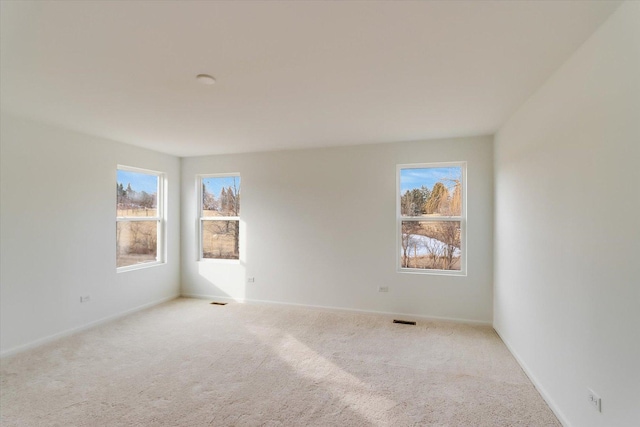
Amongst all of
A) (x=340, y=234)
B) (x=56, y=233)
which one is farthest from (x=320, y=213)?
(x=56, y=233)

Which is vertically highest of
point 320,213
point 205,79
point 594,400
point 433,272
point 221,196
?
point 205,79

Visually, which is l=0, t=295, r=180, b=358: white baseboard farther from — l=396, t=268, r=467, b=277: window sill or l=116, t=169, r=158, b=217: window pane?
l=396, t=268, r=467, b=277: window sill

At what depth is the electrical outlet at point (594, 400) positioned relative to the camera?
1.62 metres

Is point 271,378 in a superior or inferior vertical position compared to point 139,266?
inferior

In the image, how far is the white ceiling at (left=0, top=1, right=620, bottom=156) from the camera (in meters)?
1.46

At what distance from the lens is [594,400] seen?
65.6 inches

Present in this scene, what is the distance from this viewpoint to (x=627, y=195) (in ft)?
4.66

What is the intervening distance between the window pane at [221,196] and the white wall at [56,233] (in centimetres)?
109

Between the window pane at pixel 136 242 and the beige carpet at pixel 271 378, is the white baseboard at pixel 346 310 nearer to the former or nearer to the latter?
the beige carpet at pixel 271 378

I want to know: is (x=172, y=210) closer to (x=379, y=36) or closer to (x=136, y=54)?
(x=136, y=54)

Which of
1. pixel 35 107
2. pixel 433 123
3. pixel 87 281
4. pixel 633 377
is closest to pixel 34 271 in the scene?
pixel 87 281

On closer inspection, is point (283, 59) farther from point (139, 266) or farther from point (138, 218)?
point (139, 266)

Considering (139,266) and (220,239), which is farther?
(220,239)

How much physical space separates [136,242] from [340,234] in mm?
3056
